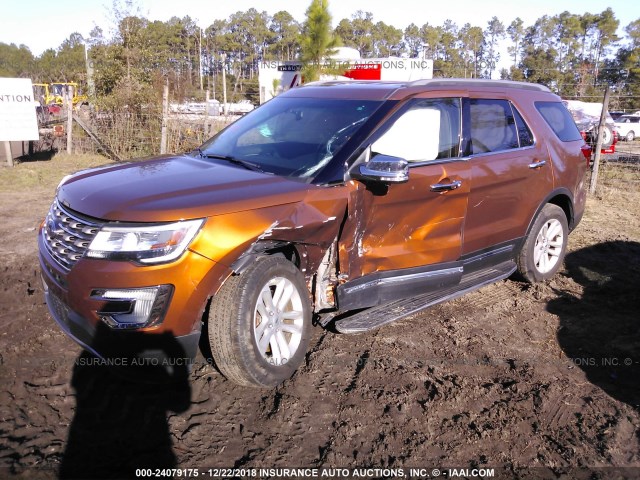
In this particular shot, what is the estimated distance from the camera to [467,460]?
2768 mm

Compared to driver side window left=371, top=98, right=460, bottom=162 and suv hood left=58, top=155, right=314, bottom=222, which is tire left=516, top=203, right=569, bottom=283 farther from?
suv hood left=58, top=155, right=314, bottom=222

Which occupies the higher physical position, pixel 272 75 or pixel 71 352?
pixel 272 75

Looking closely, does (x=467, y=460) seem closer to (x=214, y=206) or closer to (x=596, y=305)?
(x=214, y=206)

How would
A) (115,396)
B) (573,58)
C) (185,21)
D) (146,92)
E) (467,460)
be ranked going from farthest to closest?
(185,21)
(573,58)
(146,92)
(115,396)
(467,460)

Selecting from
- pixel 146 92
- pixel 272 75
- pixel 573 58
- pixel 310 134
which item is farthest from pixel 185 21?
pixel 310 134

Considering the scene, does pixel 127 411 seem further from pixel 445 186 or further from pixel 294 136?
→ pixel 445 186

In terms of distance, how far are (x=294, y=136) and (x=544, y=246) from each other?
9.53ft

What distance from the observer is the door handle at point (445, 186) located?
3.96 meters

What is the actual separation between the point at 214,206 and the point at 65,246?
92 centimetres

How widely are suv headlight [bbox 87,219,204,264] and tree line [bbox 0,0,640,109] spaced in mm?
10983

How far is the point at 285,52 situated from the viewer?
235ft

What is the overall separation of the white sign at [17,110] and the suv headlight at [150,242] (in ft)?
33.8

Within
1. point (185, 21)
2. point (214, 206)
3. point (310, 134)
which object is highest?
point (185, 21)

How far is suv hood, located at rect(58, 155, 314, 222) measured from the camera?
289 centimetres
